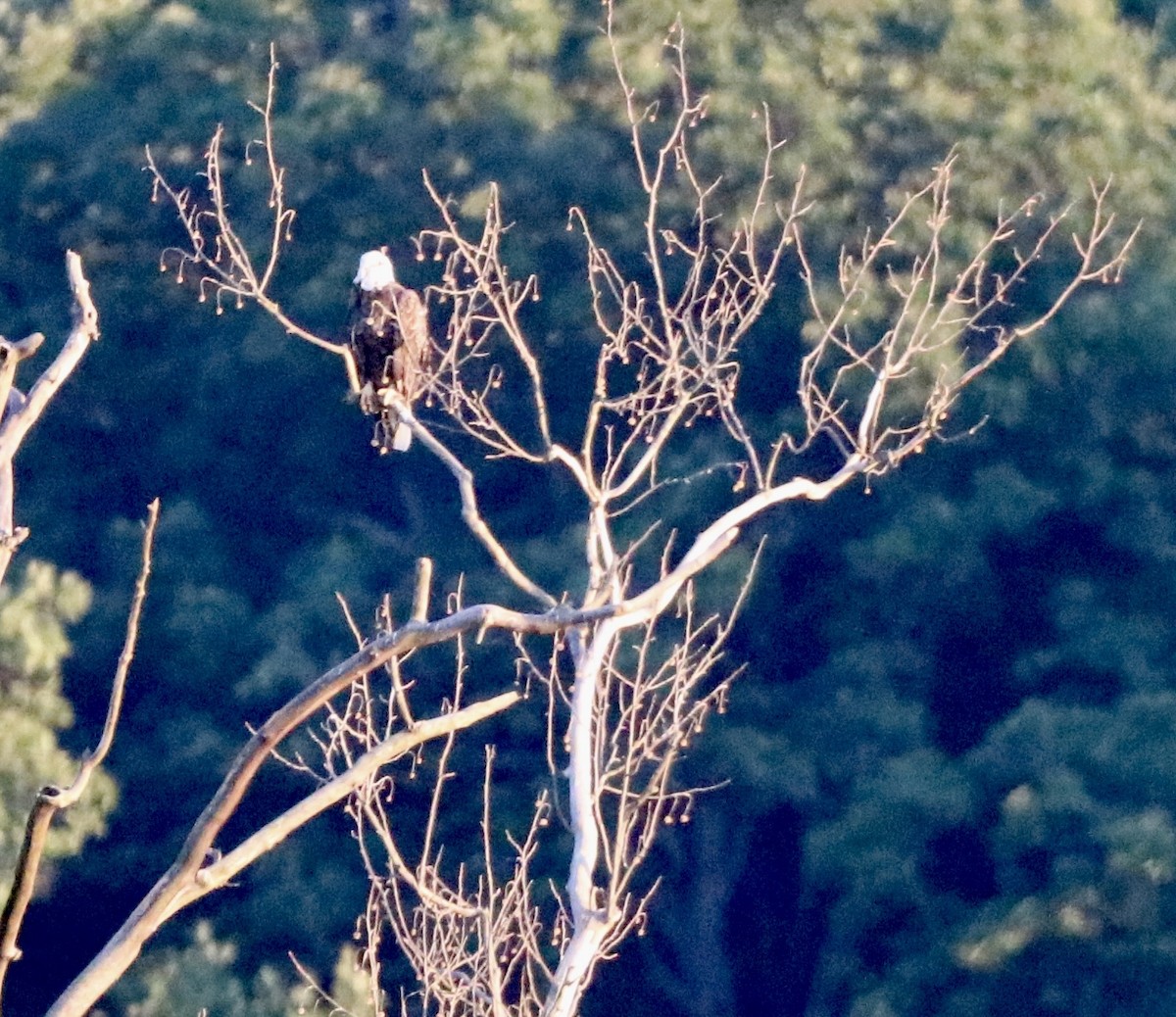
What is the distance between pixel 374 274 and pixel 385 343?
0.35 meters

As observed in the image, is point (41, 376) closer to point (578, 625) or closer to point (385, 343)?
point (578, 625)

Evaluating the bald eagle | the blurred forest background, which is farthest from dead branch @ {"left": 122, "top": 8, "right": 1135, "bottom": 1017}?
the blurred forest background

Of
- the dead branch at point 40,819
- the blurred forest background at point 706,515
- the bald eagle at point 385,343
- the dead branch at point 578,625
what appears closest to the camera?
the dead branch at point 40,819

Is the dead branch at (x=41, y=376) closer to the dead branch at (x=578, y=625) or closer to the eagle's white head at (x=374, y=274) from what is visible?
the dead branch at (x=578, y=625)

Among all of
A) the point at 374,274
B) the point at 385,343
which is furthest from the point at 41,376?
the point at 374,274

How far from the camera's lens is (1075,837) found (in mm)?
9117

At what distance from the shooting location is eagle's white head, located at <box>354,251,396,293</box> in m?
5.91

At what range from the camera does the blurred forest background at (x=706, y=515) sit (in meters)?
9.40

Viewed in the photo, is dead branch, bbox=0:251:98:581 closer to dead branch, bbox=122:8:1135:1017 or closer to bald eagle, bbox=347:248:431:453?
dead branch, bbox=122:8:1135:1017

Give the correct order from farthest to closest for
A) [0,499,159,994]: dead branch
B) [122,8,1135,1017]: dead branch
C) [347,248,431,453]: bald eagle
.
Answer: [347,248,431,453]: bald eagle, [122,8,1135,1017]: dead branch, [0,499,159,994]: dead branch

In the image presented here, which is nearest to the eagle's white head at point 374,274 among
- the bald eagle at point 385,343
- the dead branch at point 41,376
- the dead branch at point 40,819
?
the bald eagle at point 385,343

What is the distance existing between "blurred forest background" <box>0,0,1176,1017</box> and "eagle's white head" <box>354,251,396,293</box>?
10.3ft

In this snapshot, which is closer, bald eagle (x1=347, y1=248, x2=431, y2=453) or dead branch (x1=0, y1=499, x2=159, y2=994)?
dead branch (x1=0, y1=499, x2=159, y2=994)

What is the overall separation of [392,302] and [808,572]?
18.4ft
